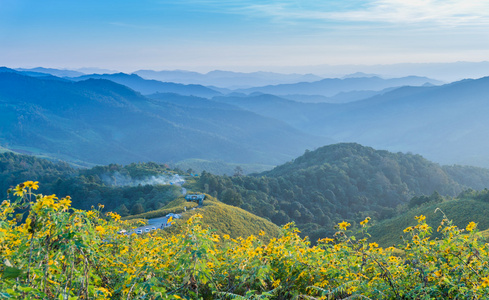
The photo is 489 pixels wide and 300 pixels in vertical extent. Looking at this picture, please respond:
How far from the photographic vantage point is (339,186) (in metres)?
72.8

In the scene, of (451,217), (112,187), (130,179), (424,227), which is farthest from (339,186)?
(424,227)

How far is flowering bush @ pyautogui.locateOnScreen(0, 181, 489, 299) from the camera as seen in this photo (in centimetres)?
375

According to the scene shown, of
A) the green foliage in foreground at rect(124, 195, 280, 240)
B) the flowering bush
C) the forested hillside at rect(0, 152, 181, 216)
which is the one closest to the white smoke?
the forested hillside at rect(0, 152, 181, 216)

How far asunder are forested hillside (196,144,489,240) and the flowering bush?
38268 millimetres

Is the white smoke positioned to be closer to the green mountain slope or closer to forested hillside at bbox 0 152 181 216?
forested hillside at bbox 0 152 181 216

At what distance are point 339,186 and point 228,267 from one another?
70.5 metres

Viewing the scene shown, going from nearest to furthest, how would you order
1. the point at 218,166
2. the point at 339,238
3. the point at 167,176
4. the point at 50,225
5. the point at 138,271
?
the point at 50,225
the point at 138,271
the point at 339,238
the point at 167,176
the point at 218,166

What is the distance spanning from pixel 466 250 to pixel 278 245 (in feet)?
9.05

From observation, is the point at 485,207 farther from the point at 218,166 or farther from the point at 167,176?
the point at 218,166

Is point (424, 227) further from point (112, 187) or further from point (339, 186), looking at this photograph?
point (339, 186)

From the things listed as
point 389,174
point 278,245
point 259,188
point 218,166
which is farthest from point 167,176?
point 218,166

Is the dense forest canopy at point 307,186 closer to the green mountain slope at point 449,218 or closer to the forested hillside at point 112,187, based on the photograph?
the forested hillside at point 112,187

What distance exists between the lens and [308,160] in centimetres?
9519

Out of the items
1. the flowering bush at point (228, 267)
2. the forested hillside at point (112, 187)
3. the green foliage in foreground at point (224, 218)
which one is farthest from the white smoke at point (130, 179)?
the flowering bush at point (228, 267)
